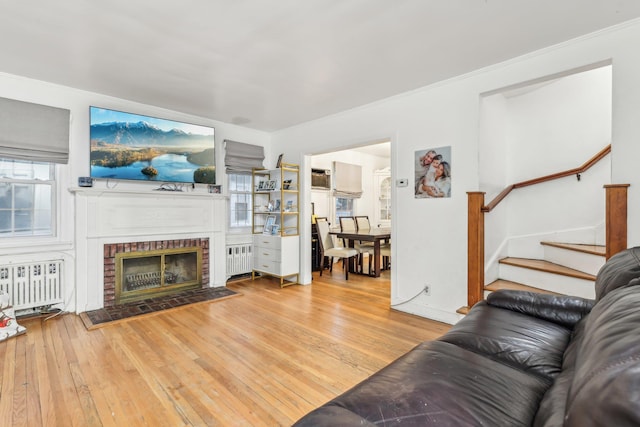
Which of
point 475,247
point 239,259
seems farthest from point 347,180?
point 475,247

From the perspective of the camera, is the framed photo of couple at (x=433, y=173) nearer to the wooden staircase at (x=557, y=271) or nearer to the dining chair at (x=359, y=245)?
the wooden staircase at (x=557, y=271)

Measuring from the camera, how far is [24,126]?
304 centimetres

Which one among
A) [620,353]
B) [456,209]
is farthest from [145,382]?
[456,209]

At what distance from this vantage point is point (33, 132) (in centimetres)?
309

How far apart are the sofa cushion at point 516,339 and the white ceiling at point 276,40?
199cm

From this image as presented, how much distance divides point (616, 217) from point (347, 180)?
17.1 feet

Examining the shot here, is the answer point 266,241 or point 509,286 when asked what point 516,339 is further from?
point 266,241

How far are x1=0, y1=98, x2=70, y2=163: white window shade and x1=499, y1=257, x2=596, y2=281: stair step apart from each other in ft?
16.5

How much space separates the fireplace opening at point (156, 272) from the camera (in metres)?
3.69

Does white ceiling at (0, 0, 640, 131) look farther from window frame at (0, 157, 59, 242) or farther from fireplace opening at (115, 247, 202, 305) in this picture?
fireplace opening at (115, 247, 202, 305)

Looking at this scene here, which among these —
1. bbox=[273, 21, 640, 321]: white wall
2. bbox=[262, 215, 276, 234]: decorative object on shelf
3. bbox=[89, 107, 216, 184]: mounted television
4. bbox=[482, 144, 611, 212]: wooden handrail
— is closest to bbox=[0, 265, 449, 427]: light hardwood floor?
bbox=[273, 21, 640, 321]: white wall

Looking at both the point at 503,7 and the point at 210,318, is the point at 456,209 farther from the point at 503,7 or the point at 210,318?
the point at 210,318

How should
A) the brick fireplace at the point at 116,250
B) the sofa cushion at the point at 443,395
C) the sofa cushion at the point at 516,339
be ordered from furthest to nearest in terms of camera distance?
the brick fireplace at the point at 116,250, the sofa cushion at the point at 516,339, the sofa cushion at the point at 443,395

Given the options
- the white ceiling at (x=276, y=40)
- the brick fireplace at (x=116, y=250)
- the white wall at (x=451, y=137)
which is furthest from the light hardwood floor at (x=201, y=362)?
the white ceiling at (x=276, y=40)
